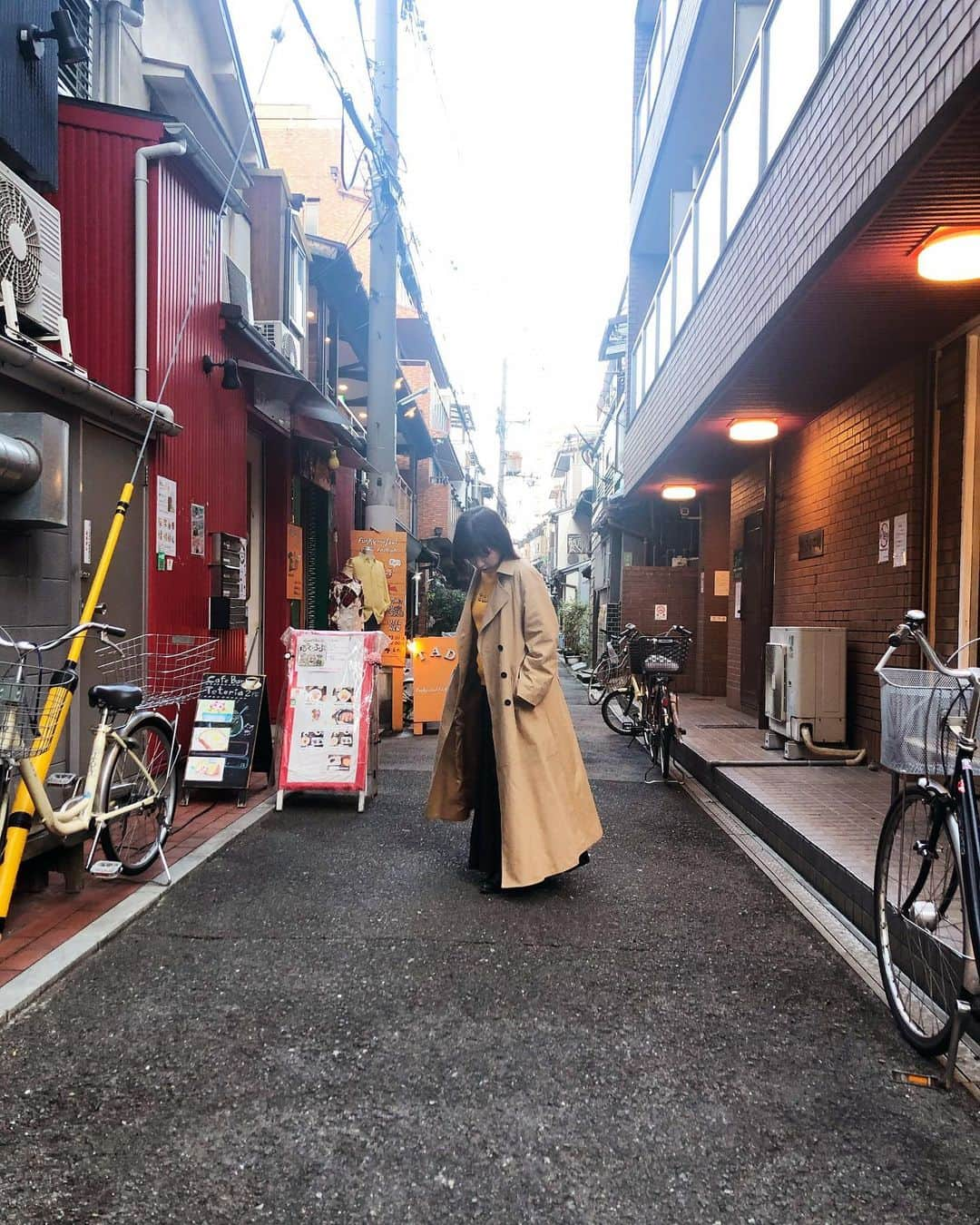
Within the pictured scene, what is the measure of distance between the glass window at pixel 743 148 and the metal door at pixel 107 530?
546 cm

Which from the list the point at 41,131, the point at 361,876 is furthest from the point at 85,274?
the point at 361,876

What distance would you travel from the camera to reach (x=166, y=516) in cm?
629

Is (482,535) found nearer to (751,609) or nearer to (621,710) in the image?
(621,710)

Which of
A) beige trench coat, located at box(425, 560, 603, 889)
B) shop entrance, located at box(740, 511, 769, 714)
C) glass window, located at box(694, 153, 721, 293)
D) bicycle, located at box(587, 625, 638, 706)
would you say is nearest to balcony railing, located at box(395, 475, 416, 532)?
bicycle, located at box(587, 625, 638, 706)

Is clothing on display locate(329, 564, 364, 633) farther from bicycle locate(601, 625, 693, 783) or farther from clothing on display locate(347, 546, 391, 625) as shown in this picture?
bicycle locate(601, 625, 693, 783)

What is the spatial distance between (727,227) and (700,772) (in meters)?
5.10

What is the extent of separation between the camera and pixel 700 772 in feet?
25.6

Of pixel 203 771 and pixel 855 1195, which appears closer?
pixel 855 1195

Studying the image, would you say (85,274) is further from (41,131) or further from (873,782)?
(873,782)

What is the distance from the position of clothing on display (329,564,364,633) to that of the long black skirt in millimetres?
5720

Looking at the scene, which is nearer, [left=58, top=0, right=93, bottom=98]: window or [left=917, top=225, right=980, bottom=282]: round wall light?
[left=917, top=225, right=980, bottom=282]: round wall light

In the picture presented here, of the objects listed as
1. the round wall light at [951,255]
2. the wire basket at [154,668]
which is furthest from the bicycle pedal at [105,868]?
the round wall light at [951,255]

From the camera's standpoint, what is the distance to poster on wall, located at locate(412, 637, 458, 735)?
9.78m

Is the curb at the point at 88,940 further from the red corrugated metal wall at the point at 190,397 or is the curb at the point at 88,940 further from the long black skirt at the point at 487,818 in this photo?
the red corrugated metal wall at the point at 190,397
